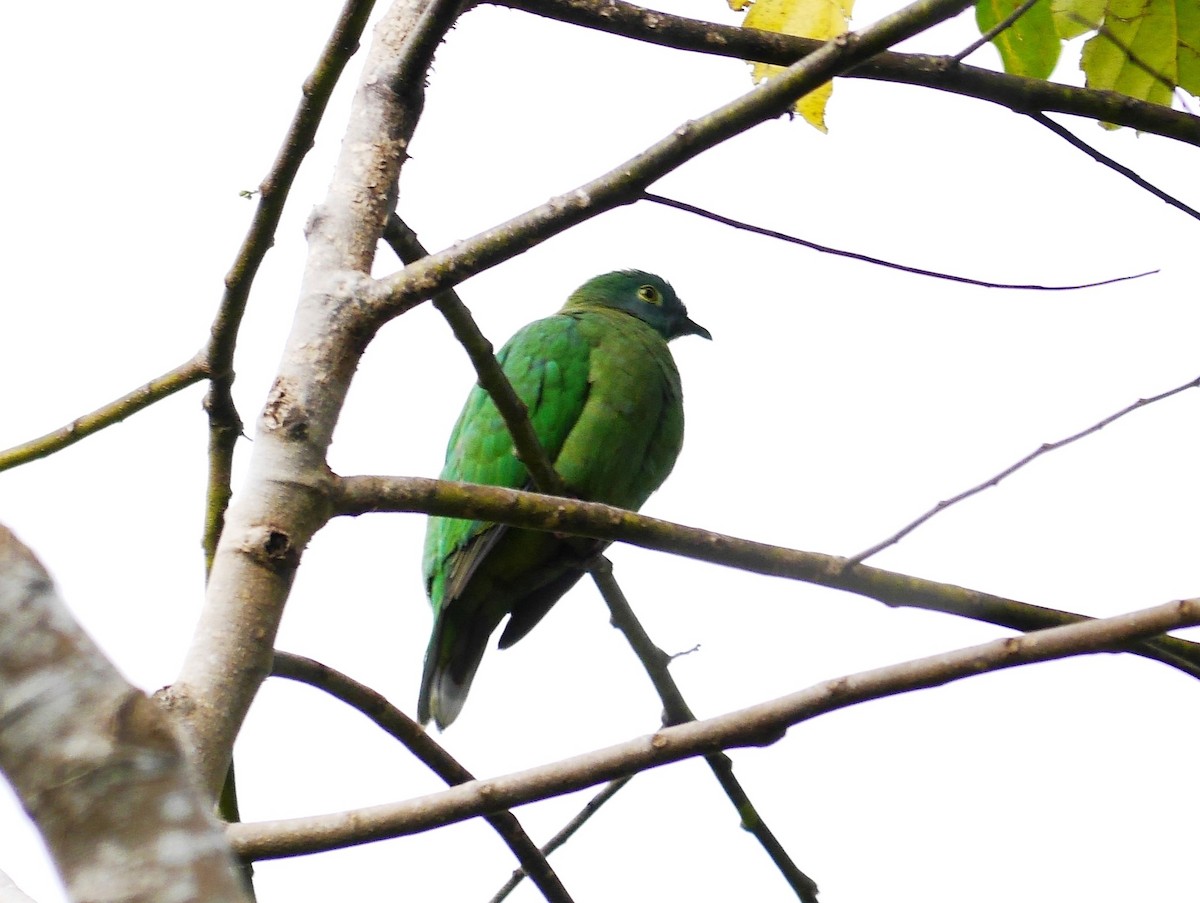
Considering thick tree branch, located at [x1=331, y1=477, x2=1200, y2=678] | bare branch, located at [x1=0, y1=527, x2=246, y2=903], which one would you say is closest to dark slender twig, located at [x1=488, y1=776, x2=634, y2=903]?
thick tree branch, located at [x1=331, y1=477, x2=1200, y2=678]

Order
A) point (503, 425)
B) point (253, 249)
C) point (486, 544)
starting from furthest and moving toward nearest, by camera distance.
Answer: point (503, 425)
point (486, 544)
point (253, 249)

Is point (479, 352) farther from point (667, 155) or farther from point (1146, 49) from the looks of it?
point (1146, 49)

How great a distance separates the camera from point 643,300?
554 cm

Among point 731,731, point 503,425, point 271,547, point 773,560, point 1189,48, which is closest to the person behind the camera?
point 731,731

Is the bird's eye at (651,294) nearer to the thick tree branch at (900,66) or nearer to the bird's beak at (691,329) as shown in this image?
Result: the bird's beak at (691,329)

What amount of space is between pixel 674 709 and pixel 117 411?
4.59 feet

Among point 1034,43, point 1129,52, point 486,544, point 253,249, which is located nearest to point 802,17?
point 1034,43

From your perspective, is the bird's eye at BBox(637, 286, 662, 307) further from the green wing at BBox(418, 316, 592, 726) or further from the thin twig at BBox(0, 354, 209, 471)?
the thin twig at BBox(0, 354, 209, 471)

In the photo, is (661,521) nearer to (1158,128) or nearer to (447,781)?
(447,781)

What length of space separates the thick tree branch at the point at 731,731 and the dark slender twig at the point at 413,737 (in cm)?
47

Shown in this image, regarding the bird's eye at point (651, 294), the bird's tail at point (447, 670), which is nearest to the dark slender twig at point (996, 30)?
the bird's tail at point (447, 670)

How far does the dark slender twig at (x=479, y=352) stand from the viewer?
8.09 feet

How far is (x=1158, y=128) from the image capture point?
2527 millimetres

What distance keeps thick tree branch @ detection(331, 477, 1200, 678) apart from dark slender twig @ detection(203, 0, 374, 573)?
1.84 feet
